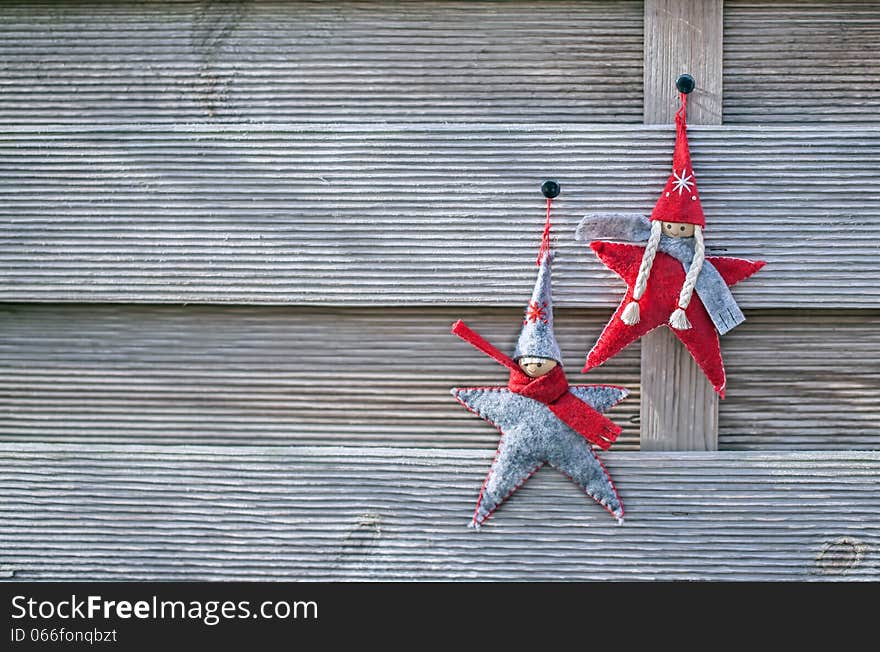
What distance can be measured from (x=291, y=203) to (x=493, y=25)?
1.20 feet

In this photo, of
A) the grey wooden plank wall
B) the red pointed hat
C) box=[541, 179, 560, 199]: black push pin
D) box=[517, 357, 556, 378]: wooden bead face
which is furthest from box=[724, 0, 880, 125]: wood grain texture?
box=[517, 357, 556, 378]: wooden bead face

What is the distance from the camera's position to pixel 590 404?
1.14m

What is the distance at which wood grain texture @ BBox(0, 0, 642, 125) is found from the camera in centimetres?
117

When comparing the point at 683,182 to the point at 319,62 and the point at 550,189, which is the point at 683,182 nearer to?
the point at 550,189

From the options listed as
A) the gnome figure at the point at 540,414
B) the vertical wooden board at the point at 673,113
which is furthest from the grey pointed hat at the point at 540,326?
the vertical wooden board at the point at 673,113

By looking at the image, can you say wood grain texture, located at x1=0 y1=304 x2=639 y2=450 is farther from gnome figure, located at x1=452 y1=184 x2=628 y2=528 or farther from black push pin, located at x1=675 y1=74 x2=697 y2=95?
black push pin, located at x1=675 y1=74 x2=697 y2=95

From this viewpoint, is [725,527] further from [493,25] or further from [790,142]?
[493,25]

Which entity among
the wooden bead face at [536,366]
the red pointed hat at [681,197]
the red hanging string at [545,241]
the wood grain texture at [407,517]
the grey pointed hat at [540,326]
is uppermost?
the red pointed hat at [681,197]

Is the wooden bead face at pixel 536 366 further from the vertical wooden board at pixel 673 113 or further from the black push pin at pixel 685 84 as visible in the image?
the black push pin at pixel 685 84

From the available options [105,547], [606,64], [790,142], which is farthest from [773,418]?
[105,547]

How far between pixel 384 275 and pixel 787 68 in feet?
1.99

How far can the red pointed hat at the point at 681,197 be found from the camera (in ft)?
3.59

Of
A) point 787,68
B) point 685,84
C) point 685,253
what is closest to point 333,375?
point 685,253

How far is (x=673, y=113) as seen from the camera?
1.15m
